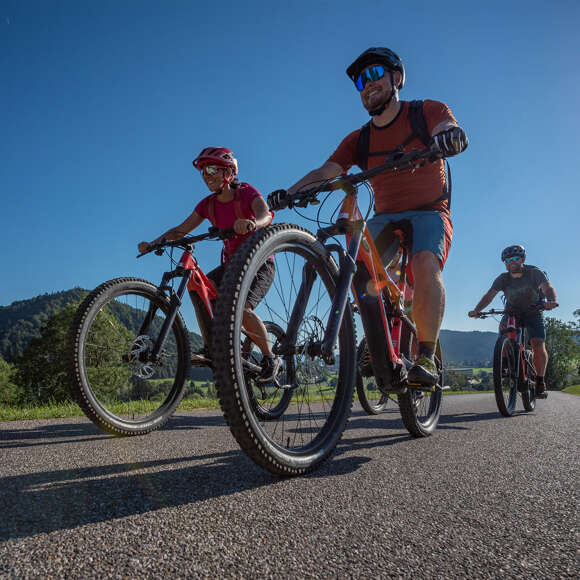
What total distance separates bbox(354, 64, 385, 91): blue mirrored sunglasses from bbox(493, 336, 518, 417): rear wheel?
402cm

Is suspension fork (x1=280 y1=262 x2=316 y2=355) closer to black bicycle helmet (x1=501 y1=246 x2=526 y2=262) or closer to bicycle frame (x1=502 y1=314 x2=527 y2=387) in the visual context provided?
bicycle frame (x1=502 y1=314 x2=527 y2=387)

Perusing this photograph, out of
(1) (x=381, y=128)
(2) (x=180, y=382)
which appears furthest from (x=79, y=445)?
(1) (x=381, y=128)

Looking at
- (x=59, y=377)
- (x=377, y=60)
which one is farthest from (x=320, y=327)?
(x=59, y=377)

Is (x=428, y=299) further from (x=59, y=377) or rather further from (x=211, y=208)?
(x=59, y=377)

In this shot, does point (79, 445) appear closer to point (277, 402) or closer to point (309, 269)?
point (309, 269)

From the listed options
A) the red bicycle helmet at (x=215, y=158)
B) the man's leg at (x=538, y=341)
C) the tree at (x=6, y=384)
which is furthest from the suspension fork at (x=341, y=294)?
the tree at (x=6, y=384)

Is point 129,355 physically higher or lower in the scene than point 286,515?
higher

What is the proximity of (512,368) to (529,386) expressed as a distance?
0.56m

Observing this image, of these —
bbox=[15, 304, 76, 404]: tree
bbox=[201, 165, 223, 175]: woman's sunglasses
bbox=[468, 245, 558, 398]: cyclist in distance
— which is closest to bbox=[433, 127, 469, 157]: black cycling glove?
bbox=[201, 165, 223, 175]: woman's sunglasses

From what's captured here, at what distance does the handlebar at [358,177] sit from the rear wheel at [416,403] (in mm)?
1220

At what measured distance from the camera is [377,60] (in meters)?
2.96

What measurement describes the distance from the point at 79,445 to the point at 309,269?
1.85 meters

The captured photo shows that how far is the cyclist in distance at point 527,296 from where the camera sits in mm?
6727

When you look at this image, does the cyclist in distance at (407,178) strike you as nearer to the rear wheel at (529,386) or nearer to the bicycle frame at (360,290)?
the bicycle frame at (360,290)
